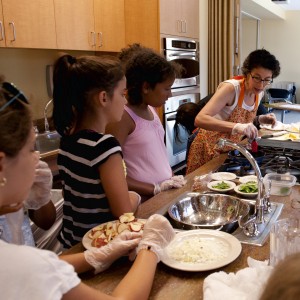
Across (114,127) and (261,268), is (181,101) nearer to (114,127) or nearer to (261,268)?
(114,127)

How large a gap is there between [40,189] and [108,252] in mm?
377

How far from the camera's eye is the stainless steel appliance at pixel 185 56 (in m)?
3.53

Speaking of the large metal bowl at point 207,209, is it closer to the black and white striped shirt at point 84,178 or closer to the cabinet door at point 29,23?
the black and white striped shirt at point 84,178

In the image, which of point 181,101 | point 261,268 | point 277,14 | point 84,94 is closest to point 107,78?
point 84,94

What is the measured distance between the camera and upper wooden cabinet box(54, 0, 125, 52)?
2.84 meters

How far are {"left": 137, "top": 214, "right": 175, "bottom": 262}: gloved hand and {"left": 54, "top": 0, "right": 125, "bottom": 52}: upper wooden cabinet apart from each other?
226cm

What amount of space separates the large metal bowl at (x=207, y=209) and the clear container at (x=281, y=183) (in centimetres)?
19

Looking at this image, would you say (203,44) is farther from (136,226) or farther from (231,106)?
(136,226)

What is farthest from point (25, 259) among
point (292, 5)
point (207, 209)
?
point (292, 5)

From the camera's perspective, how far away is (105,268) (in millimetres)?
937

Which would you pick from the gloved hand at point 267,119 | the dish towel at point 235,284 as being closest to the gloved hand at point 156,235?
the dish towel at point 235,284

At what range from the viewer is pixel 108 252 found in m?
0.90

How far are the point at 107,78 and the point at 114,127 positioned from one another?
0.37 metres

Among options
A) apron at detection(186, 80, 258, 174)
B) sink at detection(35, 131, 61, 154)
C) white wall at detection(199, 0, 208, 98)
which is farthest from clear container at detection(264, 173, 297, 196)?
white wall at detection(199, 0, 208, 98)
